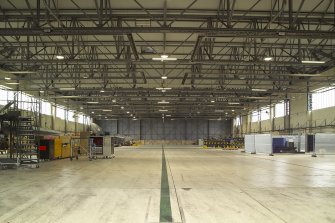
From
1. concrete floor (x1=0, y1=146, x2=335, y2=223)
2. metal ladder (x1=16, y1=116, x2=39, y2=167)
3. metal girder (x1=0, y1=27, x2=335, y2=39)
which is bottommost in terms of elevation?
concrete floor (x1=0, y1=146, x2=335, y2=223)

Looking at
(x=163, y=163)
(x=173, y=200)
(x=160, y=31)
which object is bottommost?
(x=163, y=163)

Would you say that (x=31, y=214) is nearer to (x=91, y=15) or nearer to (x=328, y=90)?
(x=91, y=15)

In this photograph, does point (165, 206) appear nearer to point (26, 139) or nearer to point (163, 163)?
point (26, 139)

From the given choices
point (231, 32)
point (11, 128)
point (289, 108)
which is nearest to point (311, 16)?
point (231, 32)

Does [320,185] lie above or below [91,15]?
below

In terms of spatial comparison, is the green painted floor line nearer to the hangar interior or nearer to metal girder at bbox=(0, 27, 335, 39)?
the hangar interior

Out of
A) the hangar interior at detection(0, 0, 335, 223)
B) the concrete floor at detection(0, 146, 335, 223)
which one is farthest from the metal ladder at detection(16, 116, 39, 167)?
the concrete floor at detection(0, 146, 335, 223)

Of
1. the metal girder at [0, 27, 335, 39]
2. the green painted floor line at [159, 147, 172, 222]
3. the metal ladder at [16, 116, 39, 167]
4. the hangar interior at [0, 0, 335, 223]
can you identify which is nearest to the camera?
the green painted floor line at [159, 147, 172, 222]

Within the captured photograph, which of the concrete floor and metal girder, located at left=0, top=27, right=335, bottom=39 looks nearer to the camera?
the concrete floor

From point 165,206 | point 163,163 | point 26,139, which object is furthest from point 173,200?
point 163,163

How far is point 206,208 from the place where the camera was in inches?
325

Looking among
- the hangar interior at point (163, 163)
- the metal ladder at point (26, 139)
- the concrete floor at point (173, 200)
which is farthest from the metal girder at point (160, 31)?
the concrete floor at point (173, 200)

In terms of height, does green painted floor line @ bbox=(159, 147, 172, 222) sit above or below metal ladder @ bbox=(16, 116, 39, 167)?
below

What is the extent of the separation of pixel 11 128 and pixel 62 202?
13070mm
